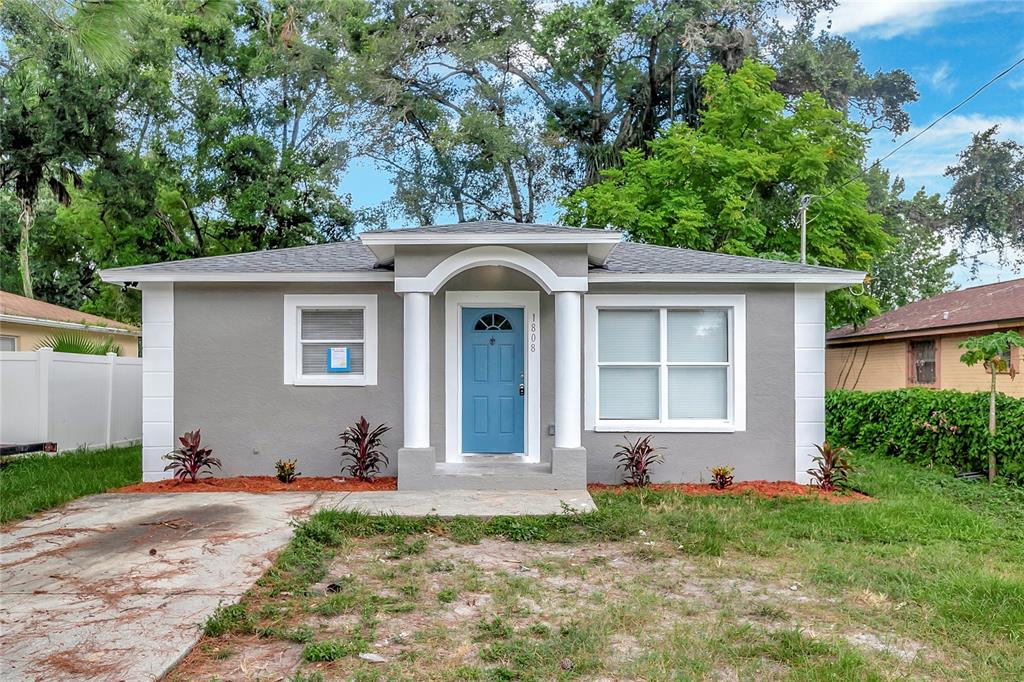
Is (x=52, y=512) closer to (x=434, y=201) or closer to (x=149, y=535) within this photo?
(x=149, y=535)

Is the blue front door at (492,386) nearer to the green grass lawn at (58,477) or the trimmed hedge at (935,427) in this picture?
the green grass lawn at (58,477)

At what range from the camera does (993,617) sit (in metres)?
3.94

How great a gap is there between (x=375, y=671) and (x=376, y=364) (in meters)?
5.52

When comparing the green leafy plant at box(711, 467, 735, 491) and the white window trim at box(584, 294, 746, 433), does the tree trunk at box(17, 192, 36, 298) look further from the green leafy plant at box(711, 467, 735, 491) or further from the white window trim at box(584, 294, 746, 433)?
the green leafy plant at box(711, 467, 735, 491)

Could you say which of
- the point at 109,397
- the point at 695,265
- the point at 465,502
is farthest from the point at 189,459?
the point at 695,265

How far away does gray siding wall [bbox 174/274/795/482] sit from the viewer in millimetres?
8352

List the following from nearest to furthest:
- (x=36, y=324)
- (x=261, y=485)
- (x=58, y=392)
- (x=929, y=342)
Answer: (x=261, y=485) < (x=58, y=392) < (x=36, y=324) < (x=929, y=342)

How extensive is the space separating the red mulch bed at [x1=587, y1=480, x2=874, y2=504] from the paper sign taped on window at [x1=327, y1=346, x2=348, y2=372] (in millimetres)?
3462

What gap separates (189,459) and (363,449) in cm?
211

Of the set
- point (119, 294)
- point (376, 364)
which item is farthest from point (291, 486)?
point (119, 294)

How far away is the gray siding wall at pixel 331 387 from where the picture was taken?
8352 millimetres

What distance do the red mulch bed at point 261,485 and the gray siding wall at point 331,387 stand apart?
22cm

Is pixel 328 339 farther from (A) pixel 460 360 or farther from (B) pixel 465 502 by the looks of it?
(B) pixel 465 502

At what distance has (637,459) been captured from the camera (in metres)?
8.12
